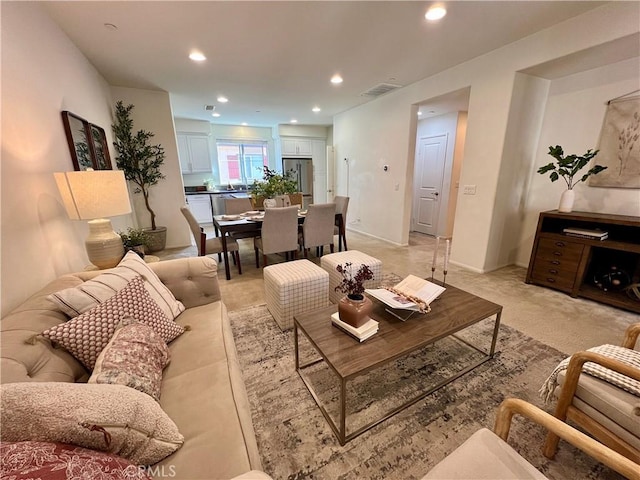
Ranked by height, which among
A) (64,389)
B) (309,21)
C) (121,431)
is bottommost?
(121,431)

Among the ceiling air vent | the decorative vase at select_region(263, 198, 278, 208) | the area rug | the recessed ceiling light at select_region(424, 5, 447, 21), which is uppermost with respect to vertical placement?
the ceiling air vent

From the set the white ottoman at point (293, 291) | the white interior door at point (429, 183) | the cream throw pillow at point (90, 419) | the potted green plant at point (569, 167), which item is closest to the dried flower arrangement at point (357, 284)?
the white ottoman at point (293, 291)

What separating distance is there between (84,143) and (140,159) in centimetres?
155

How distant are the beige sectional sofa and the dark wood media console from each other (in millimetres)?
3339

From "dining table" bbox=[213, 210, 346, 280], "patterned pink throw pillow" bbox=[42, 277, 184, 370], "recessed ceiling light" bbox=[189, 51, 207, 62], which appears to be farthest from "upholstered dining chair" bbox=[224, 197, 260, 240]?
"patterned pink throw pillow" bbox=[42, 277, 184, 370]

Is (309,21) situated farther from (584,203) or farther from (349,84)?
(584,203)

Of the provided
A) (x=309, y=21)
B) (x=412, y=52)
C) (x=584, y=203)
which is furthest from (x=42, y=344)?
(x=584, y=203)

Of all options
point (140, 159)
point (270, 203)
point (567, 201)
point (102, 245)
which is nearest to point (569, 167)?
point (567, 201)

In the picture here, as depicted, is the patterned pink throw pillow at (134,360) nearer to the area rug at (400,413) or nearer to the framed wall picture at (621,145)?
the area rug at (400,413)

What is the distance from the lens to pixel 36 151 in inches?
67.7

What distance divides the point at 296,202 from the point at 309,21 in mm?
2373

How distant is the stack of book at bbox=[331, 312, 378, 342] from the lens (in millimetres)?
1315

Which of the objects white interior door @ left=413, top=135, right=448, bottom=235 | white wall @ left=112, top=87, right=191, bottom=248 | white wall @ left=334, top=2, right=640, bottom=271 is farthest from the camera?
white interior door @ left=413, top=135, right=448, bottom=235

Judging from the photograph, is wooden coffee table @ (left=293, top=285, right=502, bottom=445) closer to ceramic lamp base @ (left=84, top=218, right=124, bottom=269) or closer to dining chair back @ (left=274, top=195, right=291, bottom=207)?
ceramic lamp base @ (left=84, top=218, right=124, bottom=269)
